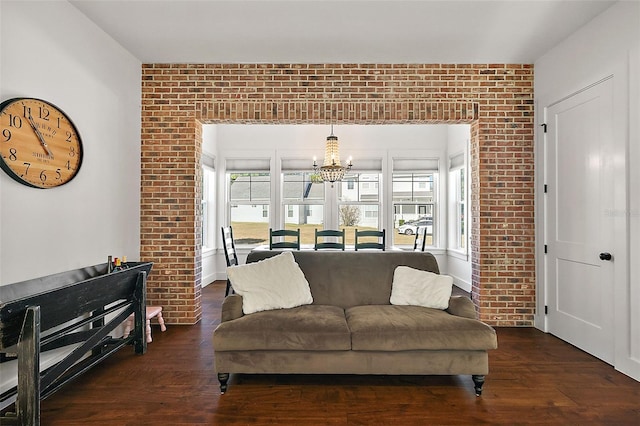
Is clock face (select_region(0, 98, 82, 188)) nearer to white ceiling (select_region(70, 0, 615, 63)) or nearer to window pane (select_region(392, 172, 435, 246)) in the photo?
white ceiling (select_region(70, 0, 615, 63))

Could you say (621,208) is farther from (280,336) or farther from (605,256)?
(280,336)

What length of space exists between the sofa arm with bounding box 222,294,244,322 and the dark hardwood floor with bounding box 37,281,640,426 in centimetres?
46

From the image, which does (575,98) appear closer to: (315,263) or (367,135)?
(315,263)

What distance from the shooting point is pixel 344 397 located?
249cm

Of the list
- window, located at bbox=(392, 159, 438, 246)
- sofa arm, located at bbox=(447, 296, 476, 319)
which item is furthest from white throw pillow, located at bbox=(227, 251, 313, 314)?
window, located at bbox=(392, 159, 438, 246)

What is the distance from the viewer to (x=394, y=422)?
7.22ft

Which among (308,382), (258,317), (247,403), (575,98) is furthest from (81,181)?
(575,98)

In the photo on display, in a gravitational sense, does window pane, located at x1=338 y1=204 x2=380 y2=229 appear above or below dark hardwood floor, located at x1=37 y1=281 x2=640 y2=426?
above

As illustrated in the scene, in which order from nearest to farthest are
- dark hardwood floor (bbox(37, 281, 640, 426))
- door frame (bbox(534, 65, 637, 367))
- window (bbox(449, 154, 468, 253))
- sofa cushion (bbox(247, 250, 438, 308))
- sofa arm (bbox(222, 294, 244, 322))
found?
dark hardwood floor (bbox(37, 281, 640, 426))
sofa arm (bbox(222, 294, 244, 322))
door frame (bbox(534, 65, 637, 367))
sofa cushion (bbox(247, 250, 438, 308))
window (bbox(449, 154, 468, 253))

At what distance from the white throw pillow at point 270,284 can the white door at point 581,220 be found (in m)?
2.48

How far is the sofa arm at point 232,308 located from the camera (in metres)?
2.74

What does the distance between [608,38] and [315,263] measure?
3089 mm

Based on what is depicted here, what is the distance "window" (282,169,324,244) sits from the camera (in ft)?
22.2

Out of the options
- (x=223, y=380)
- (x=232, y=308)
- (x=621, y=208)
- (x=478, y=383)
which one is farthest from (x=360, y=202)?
(x=223, y=380)
